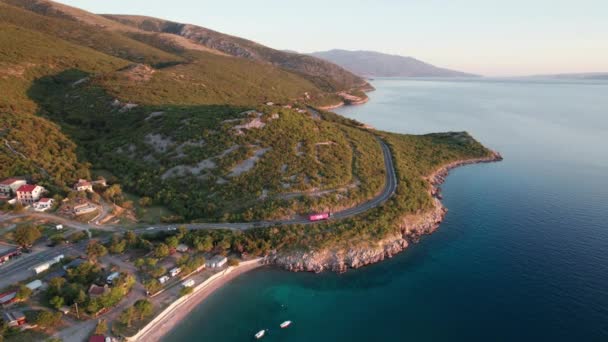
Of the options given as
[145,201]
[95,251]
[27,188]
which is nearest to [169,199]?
[145,201]

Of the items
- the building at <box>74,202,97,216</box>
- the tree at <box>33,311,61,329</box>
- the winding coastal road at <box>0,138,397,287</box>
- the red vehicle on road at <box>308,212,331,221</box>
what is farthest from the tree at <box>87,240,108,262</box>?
the red vehicle on road at <box>308,212,331,221</box>

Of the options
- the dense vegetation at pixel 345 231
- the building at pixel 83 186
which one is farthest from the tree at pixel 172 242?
the building at pixel 83 186

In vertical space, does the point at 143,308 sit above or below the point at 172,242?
below

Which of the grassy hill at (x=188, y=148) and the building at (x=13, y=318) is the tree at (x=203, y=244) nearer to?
the grassy hill at (x=188, y=148)

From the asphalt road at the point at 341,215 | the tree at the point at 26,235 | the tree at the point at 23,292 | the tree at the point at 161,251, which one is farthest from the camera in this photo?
the asphalt road at the point at 341,215

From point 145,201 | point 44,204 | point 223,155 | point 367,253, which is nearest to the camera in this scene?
point 367,253

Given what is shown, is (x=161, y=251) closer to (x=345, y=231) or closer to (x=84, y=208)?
(x=84, y=208)
